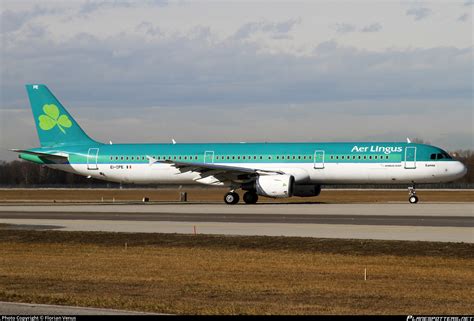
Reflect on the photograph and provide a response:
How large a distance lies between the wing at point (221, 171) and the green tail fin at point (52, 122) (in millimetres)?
9032

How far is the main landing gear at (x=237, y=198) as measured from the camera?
53875mm

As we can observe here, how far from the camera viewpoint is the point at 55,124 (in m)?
60.1

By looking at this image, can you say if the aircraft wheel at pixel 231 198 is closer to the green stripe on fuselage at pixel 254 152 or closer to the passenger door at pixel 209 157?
the green stripe on fuselage at pixel 254 152

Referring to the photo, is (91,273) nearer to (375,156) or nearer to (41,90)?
(375,156)

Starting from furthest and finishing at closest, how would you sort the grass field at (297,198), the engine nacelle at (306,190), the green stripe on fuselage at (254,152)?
the grass field at (297,198) → the engine nacelle at (306,190) → the green stripe on fuselage at (254,152)

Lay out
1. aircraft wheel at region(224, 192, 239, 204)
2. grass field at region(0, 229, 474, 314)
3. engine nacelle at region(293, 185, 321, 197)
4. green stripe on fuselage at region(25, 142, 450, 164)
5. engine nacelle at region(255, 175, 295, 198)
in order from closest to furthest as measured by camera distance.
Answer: grass field at region(0, 229, 474, 314), engine nacelle at region(255, 175, 295, 198), green stripe on fuselage at region(25, 142, 450, 164), aircraft wheel at region(224, 192, 239, 204), engine nacelle at region(293, 185, 321, 197)

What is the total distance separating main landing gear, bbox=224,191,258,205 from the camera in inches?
2121

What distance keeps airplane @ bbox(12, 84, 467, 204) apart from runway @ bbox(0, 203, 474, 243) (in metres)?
6.77

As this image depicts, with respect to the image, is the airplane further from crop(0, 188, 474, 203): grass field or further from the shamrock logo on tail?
crop(0, 188, 474, 203): grass field

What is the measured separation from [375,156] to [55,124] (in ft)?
78.7

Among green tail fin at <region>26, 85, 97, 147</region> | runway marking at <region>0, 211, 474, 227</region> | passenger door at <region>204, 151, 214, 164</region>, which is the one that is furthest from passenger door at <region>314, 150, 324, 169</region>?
green tail fin at <region>26, 85, 97, 147</region>

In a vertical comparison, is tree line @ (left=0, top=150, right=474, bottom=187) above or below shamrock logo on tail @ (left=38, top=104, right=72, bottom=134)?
below

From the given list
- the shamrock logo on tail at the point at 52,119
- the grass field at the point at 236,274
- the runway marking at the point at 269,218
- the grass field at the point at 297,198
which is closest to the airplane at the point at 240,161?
the shamrock logo on tail at the point at 52,119

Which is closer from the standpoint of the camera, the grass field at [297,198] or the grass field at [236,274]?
the grass field at [236,274]
